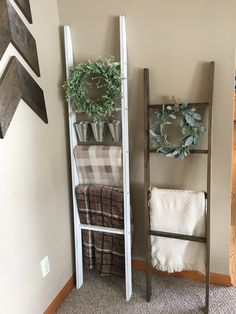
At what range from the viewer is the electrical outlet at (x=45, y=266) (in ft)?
5.92

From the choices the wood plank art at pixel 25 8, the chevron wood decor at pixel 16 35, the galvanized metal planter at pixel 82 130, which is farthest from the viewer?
the galvanized metal planter at pixel 82 130

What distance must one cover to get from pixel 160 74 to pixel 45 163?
884mm

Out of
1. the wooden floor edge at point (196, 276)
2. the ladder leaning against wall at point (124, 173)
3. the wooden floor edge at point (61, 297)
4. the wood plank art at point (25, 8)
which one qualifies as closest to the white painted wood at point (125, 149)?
the ladder leaning against wall at point (124, 173)

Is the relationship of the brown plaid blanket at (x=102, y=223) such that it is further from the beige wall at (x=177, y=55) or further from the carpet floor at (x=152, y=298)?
the beige wall at (x=177, y=55)

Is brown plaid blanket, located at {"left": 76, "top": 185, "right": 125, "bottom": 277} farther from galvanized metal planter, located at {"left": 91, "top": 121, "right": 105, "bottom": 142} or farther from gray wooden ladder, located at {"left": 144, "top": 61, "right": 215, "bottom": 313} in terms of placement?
galvanized metal planter, located at {"left": 91, "top": 121, "right": 105, "bottom": 142}

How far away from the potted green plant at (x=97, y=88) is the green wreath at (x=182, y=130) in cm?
29

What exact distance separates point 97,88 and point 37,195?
76 centimetres

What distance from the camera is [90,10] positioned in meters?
1.88

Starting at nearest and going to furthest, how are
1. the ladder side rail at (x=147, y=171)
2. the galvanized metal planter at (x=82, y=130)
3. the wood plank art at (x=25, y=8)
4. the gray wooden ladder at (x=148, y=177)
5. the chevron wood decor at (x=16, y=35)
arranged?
1. the chevron wood decor at (x=16, y=35)
2. the wood plank art at (x=25, y=8)
3. the gray wooden ladder at (x=148, y=177)
4. the ladder side rail at (x=147, y=171)
5. the galvanized metal planter at (x=82, y=130)

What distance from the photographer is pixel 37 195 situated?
174cm

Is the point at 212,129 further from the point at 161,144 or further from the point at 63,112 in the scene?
the point at 63,112

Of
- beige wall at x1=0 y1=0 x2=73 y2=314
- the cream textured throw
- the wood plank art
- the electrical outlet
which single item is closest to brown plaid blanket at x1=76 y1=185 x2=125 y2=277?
beige wall at x1=0 y1=0 x2=73 y2=314

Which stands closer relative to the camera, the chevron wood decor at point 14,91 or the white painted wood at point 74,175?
the chevron wood decor at point 14,91

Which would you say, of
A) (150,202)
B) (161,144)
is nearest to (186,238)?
(150,202)
